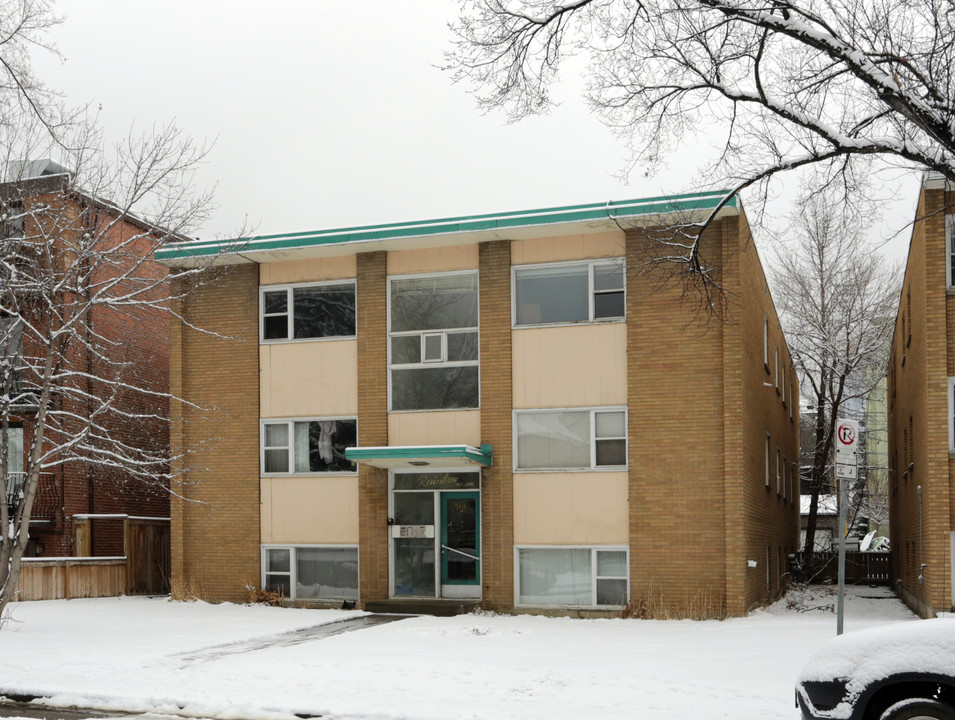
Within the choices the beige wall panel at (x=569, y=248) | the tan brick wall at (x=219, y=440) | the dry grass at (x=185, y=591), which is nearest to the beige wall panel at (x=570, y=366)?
the beige wall panel at (x=569, y=248)

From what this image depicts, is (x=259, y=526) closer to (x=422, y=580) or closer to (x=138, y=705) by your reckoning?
(x=422, y=580)

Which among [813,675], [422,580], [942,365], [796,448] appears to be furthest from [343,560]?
[796,448]

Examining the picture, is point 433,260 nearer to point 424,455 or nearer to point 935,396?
point 424,455

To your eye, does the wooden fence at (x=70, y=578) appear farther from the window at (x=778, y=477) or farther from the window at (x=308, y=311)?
the window at (x=778, y=477)

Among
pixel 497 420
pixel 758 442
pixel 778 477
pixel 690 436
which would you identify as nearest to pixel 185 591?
pixel 497 420

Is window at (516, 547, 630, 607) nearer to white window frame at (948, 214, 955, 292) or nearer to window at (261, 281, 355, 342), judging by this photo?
window at (261, 281, 355, 342)

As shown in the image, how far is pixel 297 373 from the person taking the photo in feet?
71.8

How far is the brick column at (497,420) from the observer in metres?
20.0

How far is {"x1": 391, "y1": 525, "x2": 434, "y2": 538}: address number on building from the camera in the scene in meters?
20.7

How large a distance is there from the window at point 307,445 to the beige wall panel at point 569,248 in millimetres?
4865

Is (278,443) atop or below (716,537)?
atop

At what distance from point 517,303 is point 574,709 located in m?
11.0

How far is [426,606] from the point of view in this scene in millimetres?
19781

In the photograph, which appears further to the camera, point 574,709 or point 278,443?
point 278,443
